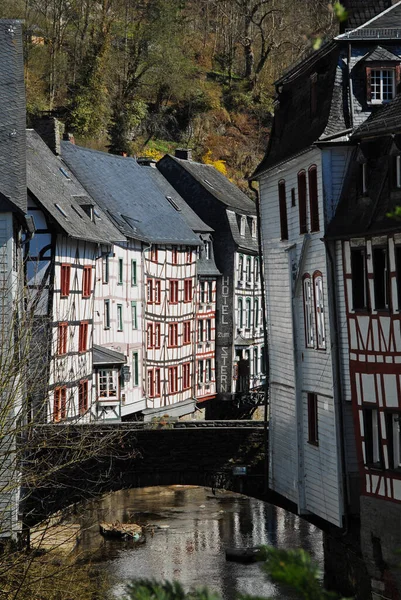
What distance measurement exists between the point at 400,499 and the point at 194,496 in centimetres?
2324

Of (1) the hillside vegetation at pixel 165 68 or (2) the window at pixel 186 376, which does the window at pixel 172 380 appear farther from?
(1) the hillside vegetation at pixel 165 68

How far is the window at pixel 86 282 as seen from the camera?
41406 mm

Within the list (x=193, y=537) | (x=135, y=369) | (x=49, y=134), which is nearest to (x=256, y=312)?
(x=135, y=369)

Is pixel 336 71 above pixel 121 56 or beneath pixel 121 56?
beneath

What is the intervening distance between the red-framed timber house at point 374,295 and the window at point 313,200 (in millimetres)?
1266

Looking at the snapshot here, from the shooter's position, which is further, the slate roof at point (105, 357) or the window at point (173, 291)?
the window at point (173, 291)

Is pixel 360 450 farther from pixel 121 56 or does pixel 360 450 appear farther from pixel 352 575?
pixel 121 56

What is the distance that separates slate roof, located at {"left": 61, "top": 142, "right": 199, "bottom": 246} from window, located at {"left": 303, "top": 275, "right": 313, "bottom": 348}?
65.8 ft

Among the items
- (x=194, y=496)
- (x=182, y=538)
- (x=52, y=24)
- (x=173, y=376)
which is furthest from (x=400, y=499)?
(x=52, y=24)

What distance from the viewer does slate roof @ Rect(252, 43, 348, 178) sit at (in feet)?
84.3

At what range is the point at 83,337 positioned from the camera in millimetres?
41094

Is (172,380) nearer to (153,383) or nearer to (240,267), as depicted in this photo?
(153,383)

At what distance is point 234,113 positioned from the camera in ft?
263

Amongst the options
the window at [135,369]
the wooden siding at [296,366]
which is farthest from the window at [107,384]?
the wooden siding at [296,366]
